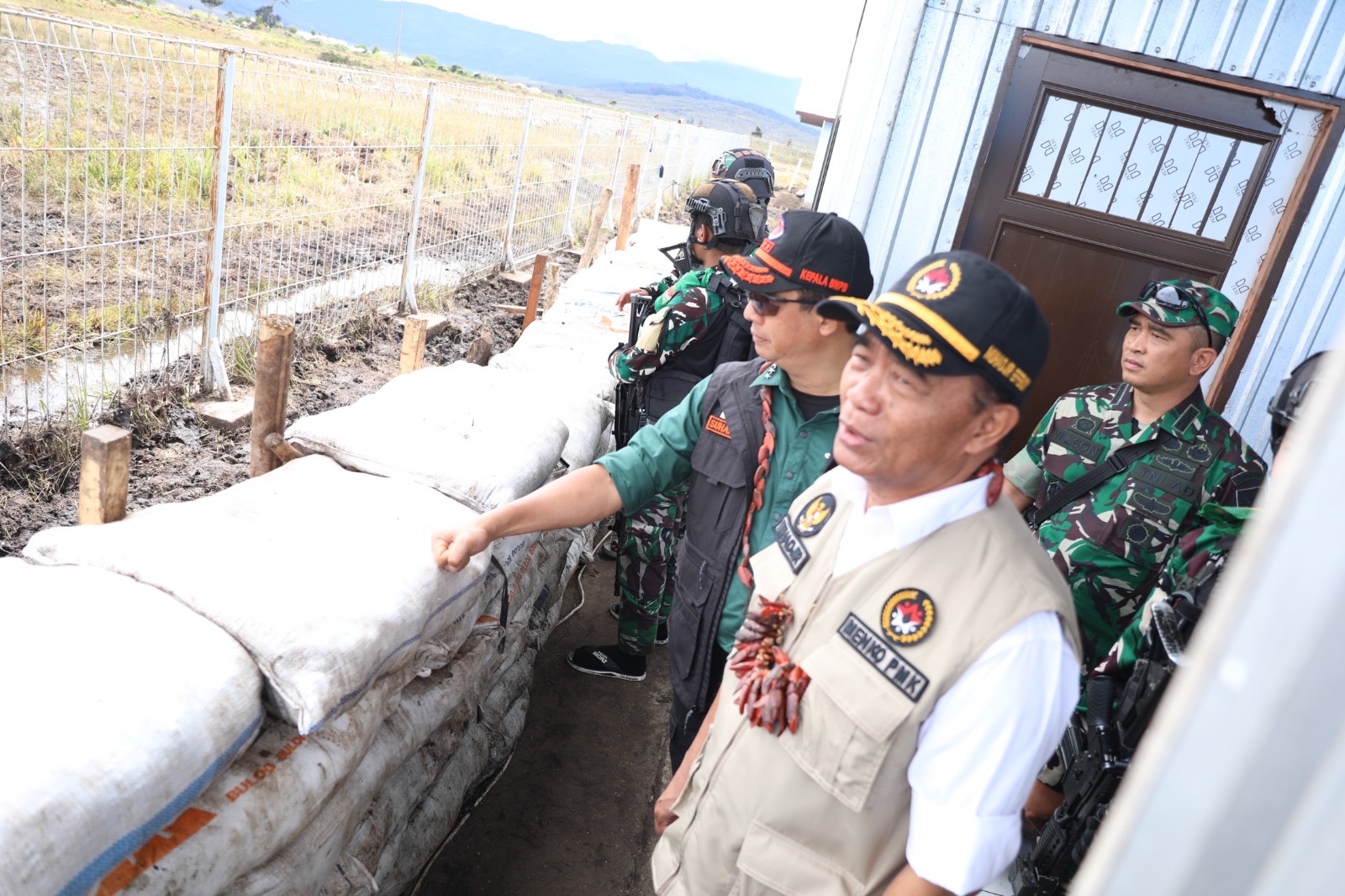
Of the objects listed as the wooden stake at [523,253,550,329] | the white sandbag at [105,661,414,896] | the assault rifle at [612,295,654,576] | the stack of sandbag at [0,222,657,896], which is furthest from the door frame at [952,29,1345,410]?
the wooden stake at [523,253,550,329]

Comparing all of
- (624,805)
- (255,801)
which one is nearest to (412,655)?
(255,801)

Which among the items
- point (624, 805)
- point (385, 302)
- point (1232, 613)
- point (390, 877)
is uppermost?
point (1232, 613)

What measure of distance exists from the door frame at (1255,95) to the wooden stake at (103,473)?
116 inches

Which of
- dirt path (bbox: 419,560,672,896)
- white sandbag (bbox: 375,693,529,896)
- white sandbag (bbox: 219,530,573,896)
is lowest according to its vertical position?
dirt path (bbox: 419,560,672,896)

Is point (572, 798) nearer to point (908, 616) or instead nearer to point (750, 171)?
point (908, 616)

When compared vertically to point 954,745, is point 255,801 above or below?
below

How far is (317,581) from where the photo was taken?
1.80 metres

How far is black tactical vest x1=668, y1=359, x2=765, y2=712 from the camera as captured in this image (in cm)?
190

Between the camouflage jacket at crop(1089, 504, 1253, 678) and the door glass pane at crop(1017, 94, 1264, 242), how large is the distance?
175 centimetres

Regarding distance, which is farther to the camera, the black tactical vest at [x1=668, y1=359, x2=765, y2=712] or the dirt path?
the dirt path

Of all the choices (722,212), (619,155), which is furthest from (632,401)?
(619,155)

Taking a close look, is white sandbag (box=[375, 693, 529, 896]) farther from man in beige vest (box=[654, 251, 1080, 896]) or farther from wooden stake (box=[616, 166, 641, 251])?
wooden stake (box=[616, 166, 641, 251])

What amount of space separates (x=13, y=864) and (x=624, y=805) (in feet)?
6.92

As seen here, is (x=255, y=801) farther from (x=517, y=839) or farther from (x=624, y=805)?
(x=624, y=805)
